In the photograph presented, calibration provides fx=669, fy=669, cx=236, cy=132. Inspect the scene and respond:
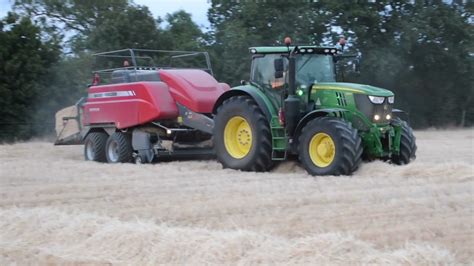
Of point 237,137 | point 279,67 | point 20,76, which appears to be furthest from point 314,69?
point 20,76

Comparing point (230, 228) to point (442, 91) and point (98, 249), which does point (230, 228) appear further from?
point (442, 91)

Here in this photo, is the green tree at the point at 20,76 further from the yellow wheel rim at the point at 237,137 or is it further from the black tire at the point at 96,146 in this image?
the yellow wheel rim at the point at 237,137

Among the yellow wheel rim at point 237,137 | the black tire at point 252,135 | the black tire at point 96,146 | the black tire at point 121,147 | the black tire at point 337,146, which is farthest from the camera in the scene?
the black tire at point 96,146

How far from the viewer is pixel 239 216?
22.6 ft

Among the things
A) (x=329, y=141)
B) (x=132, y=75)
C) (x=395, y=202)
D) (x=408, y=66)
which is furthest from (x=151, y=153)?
(x=408, y=66)

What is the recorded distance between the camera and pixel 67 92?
2333 centimetres

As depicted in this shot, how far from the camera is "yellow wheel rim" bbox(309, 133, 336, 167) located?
10469mm

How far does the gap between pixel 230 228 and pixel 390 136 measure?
208 inches

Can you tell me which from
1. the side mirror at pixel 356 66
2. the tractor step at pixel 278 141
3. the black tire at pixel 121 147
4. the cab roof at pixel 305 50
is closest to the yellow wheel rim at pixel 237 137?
the tractor step at pixel 278 141

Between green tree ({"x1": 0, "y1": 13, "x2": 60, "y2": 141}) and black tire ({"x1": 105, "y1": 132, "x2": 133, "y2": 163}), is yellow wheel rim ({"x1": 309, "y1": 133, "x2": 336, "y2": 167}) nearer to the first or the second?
black tire ({"x1": 105, "y1": 132, "x2": 133, "y2": 163})

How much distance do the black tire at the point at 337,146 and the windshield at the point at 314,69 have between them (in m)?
1.07

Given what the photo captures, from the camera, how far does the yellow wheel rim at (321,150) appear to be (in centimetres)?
1047

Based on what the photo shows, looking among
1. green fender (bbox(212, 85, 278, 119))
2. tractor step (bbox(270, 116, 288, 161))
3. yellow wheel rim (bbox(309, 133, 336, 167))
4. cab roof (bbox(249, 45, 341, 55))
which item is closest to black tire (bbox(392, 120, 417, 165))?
yellow wheel rim (bbox(309, 133, 336, 167))

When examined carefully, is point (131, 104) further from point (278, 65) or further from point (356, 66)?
point (356, 66)
